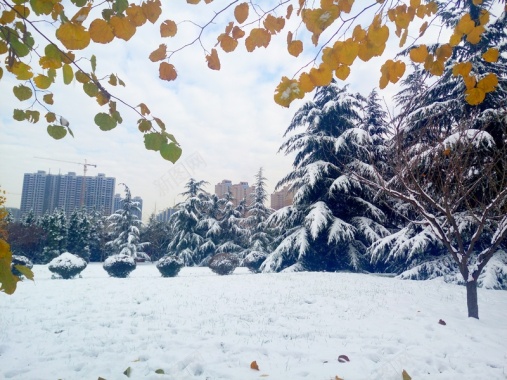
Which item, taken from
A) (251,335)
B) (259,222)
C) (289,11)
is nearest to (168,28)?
(289,11)

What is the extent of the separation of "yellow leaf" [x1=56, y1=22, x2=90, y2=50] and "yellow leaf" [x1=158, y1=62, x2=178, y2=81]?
1.36 ft

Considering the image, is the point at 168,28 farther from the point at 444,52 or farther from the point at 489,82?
the point at 489,82

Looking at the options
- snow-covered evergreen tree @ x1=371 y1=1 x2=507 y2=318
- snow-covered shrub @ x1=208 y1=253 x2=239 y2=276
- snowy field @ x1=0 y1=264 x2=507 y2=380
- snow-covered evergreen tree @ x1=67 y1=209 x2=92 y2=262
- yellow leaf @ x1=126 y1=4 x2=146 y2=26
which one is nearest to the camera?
yellow leaf @ x1=126 y1=4 x2=146 y2=26

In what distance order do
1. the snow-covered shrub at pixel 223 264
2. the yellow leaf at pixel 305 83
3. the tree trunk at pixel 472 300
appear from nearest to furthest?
1. the yellow leaf at pixel 305 83
2. the tree trunk at pixel 472 300
3. the snow-covered shrub at pixel 223 264

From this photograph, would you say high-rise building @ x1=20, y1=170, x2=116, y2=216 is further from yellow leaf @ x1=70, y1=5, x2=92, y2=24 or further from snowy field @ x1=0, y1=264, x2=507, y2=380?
yellow leaf @ x1=70, y1=5, x2=92, y2=24

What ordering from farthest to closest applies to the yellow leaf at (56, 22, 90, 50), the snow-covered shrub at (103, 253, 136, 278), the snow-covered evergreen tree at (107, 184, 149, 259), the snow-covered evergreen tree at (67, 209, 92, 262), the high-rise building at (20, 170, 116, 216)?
1. the high-rise building at (20, 170, 116, 216)
2. the snow-covered evergreen tree at (67, 209, 92, 262)
3. the snow-covered evergreen tree at (107, 184, 149, 259)
4. the snow-covered shrub at (103, 253, 136, 278)
5. the yellow leaf at (56, 22, 90, 50)

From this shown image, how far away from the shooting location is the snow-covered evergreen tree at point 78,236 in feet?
91.0

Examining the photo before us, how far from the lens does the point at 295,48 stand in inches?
78.2

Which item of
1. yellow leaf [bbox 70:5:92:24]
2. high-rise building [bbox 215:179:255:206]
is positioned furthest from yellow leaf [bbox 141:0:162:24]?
high-rise building [bbox 215:179:255:206]

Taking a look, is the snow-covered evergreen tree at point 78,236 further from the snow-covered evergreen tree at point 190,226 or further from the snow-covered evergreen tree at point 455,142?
the snow-covered evergreen tree at point 455,142

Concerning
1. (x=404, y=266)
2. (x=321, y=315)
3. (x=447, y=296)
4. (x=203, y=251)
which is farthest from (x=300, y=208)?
(x=203, y=251)

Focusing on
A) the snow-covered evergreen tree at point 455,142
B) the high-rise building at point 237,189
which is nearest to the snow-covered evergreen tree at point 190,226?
the high-rise building at point 237,189

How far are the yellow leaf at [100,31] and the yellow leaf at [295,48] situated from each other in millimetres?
1040

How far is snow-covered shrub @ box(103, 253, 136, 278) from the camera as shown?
39.8 ft
